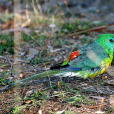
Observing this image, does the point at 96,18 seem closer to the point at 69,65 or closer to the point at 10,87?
the point at 69,65

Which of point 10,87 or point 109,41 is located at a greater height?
point 109,41

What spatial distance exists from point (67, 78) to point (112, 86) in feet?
2.06

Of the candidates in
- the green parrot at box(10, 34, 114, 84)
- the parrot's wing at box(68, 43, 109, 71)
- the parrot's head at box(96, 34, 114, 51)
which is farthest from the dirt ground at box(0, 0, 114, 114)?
the parrot's head at box(96, 34, 114, 51)

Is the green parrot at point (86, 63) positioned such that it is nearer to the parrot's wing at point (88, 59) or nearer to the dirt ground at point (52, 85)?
the parrot's wing at point (88, 59)

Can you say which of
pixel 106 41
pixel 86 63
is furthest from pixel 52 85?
pixel 106 41

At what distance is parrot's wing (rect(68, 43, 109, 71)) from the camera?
2.93m

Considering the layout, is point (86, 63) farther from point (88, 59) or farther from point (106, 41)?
point (106, 41)

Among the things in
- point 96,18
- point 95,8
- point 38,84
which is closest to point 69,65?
point 38,84

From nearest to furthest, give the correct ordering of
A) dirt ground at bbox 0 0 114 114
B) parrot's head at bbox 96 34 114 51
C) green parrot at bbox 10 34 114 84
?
dirt ground at bbox 0 0 114 114, green parrot at bbox 10 34 114 84, parrot's head at bbox 96 34 114 51

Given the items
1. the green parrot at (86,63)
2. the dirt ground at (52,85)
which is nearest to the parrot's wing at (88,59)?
the green parrot at (86,63)

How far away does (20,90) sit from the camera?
2758 mm

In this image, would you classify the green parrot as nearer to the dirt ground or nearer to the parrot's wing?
the parrot's wing

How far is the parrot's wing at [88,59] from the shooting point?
293cm

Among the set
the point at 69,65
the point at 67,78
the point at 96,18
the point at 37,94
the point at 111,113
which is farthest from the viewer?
the point at 96,18
